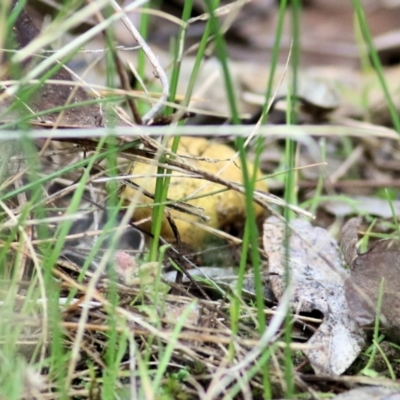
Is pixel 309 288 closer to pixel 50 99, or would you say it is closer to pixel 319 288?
pixel 319 288

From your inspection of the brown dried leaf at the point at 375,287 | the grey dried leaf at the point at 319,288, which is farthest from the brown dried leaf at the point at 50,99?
the brown dried leaf at the point at 375,287

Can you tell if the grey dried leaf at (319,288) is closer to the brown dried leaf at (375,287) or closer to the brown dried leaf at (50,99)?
the brown dried leaf at (375,287)

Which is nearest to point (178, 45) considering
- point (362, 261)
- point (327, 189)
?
point (362, 261)

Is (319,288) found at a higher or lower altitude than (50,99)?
lower

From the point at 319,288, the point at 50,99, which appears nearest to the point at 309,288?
the point at 319,288

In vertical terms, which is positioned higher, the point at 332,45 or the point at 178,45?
the point at 178,45

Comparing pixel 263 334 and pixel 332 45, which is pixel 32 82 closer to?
pixel 263 334
